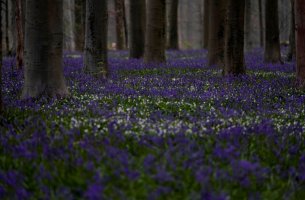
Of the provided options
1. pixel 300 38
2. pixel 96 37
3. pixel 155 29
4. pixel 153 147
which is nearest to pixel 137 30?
pixel 155 29

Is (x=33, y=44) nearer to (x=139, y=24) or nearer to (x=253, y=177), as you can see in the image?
(x=253, y=177)

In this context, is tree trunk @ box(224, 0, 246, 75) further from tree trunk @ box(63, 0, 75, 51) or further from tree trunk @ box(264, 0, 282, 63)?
tree trunk @ box(63, 0, 75, 51)

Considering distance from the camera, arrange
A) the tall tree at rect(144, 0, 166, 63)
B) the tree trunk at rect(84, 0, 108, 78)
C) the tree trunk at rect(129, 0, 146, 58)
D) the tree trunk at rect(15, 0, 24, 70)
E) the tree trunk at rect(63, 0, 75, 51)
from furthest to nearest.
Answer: the tree trunk at rect(63, 0, 75, 51) < the tree trunk at rect(129, 0, 146, 58) < the tall tree at rect(144, 0, 166, 63) < the tree trunk at rect(15, 0, 24, 70) < the tree trunk at rect(84, 0, 108, 78)

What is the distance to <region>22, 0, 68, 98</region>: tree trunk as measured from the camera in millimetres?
8453

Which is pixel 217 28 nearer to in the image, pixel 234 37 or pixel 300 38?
pixel 234 37

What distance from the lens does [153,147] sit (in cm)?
516

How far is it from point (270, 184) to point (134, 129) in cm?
223

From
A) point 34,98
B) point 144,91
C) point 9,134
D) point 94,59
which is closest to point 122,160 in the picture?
point 9,134

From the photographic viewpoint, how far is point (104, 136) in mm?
5703

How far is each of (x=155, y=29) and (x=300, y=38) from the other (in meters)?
7.50

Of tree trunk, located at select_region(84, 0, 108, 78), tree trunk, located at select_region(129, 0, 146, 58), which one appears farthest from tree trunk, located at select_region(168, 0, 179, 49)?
tree trunk, located at select_region(84, 0, 108, 78)

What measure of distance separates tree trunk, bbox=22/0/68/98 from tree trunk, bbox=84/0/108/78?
331 centimetres

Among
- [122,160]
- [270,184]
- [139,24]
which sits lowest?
[270,184]

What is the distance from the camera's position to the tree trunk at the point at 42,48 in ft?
27.7
